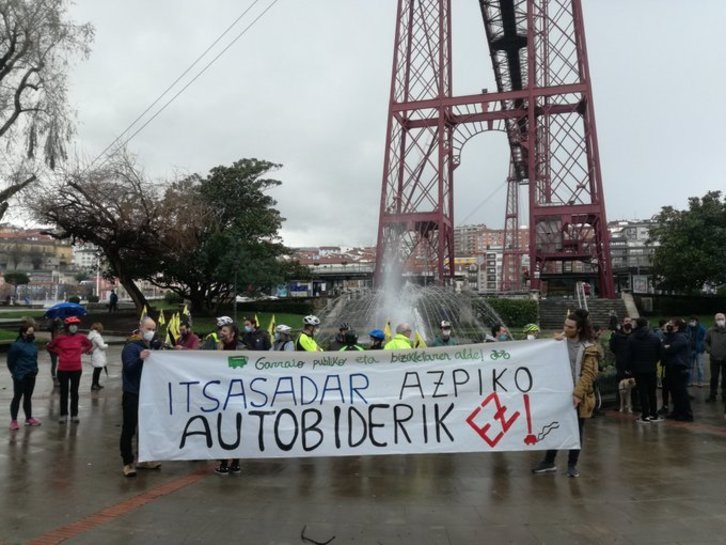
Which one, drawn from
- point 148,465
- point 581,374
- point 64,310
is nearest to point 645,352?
point 581,374

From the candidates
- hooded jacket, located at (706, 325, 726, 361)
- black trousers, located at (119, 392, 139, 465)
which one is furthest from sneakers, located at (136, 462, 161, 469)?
hooded jacket, located at (706, 325, 726, 361)

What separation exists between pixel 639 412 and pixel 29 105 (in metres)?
26.5

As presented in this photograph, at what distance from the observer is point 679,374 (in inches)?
352

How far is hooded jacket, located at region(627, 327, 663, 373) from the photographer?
848 centimetres

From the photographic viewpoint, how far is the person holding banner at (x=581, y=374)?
19.7 feet

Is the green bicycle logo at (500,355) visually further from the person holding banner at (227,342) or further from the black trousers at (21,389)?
the black trousers at (21,389)

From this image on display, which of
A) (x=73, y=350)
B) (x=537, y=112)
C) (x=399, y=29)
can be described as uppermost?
(x=399, y=29)

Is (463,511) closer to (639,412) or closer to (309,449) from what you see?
(309,449)

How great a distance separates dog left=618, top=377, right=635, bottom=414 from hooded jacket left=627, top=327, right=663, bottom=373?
82 centimetres

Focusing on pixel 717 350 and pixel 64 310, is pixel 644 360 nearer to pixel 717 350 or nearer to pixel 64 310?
pixel 717 350

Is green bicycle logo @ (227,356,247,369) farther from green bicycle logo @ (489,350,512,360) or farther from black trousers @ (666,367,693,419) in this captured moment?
black trousers @ (666,367,693,419)

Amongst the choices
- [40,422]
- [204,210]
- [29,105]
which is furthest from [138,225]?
[40,422]

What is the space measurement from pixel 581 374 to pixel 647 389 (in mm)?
3372

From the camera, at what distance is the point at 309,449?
5.99 meters
